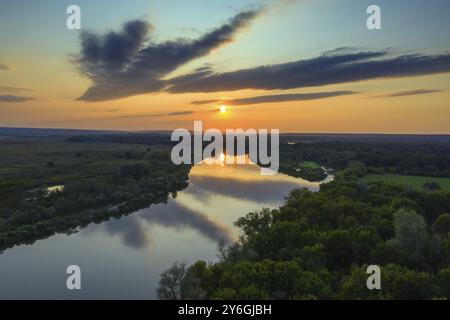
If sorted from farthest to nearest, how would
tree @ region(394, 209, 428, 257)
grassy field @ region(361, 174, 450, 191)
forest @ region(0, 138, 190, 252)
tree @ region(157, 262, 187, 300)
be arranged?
grassy field @ region(361, 174, 450, 191)
forest @ region(0, 138, 190, 252)
tree @ region(394, 209, 428, 257)
tree @ region(157, 262, 187, 300)

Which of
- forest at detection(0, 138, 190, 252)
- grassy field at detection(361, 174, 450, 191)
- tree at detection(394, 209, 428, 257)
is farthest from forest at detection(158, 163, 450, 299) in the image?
grassy field at detection(361, 174, 450, 191)

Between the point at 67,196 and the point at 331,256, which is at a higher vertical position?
the point at 67,196

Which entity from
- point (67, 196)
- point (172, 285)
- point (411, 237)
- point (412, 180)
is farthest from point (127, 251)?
point (412, 180)

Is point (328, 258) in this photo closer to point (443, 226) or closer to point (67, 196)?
point (443, 226)

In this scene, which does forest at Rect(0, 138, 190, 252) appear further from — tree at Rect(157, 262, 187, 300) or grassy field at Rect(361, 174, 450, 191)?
grassy field at Rect(361, 174, 450, 191)

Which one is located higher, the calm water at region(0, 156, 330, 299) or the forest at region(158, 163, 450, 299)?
the forest at region(158, 163, 450, 299)

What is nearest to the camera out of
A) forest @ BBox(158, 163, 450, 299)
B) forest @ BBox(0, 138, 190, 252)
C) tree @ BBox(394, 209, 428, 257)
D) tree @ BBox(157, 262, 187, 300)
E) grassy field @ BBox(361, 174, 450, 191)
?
forest @ BBox(158, 163, 450, 299)

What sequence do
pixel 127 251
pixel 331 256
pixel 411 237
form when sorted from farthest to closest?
pixel 127 251 < pixel 331 256 < pixel 411 237

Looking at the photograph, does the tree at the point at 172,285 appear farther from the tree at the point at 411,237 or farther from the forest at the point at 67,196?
the forest at the point at 67,196

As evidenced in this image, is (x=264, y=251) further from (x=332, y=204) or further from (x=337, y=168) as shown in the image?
(x=337, y=168)
